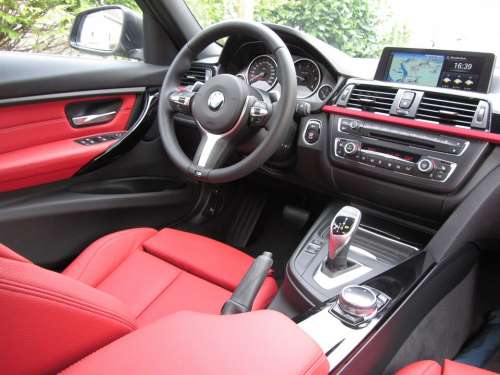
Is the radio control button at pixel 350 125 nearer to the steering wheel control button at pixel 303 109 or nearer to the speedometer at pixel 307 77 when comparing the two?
the steering wheel control button at pixel 303 109

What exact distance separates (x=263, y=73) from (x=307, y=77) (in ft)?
0.55

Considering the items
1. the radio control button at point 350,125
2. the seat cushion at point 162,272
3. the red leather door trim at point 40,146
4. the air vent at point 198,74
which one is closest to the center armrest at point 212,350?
the seat cushion at point 162,272

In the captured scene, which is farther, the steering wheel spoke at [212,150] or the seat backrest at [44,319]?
the steering wheel spoke at [212,150]

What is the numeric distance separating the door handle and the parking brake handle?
954 mm

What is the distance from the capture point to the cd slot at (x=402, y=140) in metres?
1.17

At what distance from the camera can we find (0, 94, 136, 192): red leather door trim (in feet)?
4.32

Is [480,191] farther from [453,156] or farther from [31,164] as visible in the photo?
[31,164]

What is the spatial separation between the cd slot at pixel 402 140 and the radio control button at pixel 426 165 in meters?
0.04

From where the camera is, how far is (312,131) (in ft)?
4.71

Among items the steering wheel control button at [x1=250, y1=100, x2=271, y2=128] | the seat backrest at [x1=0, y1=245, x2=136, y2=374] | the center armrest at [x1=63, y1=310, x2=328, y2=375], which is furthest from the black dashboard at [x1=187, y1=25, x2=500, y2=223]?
the seat backrest at [x1=0, y1=245, x2=136, y2=374]

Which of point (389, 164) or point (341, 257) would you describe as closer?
point (341, 257)

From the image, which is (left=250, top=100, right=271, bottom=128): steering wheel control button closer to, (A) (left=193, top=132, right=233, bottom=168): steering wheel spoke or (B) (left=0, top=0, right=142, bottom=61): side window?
(A) (left=193, top=132, right=233, bottom=168): steering wheel spoke

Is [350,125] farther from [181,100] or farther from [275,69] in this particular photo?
[181,100]

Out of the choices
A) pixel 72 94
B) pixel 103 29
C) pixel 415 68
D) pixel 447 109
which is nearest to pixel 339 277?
pixel 447 109
